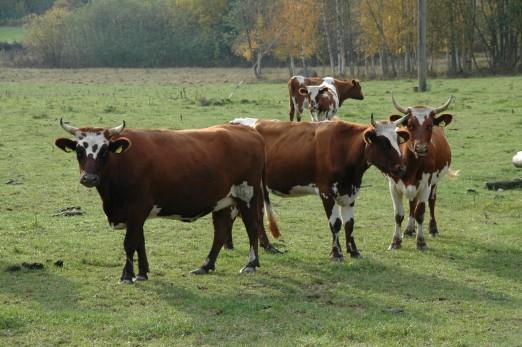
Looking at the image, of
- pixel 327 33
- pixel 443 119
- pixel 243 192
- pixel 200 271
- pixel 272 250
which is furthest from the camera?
pixel 327 33

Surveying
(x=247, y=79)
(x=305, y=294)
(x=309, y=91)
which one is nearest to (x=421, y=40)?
(x=309, y=91)

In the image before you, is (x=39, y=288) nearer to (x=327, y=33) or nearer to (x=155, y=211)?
(x=155, y=211)

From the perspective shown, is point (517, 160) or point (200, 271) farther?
point (517, 160)

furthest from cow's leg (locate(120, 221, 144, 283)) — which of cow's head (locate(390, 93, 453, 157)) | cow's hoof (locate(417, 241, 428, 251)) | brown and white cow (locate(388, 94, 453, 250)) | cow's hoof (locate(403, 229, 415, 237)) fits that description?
cow's hoof (locate(403, 229, 415, 237))

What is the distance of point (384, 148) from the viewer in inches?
432

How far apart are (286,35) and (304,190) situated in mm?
47423

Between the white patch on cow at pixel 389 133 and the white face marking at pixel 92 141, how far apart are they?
350cm

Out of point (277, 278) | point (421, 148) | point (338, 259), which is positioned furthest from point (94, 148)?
point (421, 148)

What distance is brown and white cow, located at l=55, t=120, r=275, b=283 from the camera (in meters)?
9.53

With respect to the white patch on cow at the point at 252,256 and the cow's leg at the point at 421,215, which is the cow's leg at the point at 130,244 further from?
the cow's leg at the point at 421,215

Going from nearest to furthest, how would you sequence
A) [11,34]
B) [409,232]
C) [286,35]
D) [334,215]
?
[334,215] → [409,232] → [286,35] → [11,34]

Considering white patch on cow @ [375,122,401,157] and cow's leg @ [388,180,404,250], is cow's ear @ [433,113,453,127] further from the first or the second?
white patch on cow @ [375,122,401,157]

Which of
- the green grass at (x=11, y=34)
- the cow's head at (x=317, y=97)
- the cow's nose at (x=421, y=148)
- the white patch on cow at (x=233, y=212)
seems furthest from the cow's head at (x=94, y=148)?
the green grass at (x=11, y=34)

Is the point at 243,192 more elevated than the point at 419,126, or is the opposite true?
the point at 419,126
